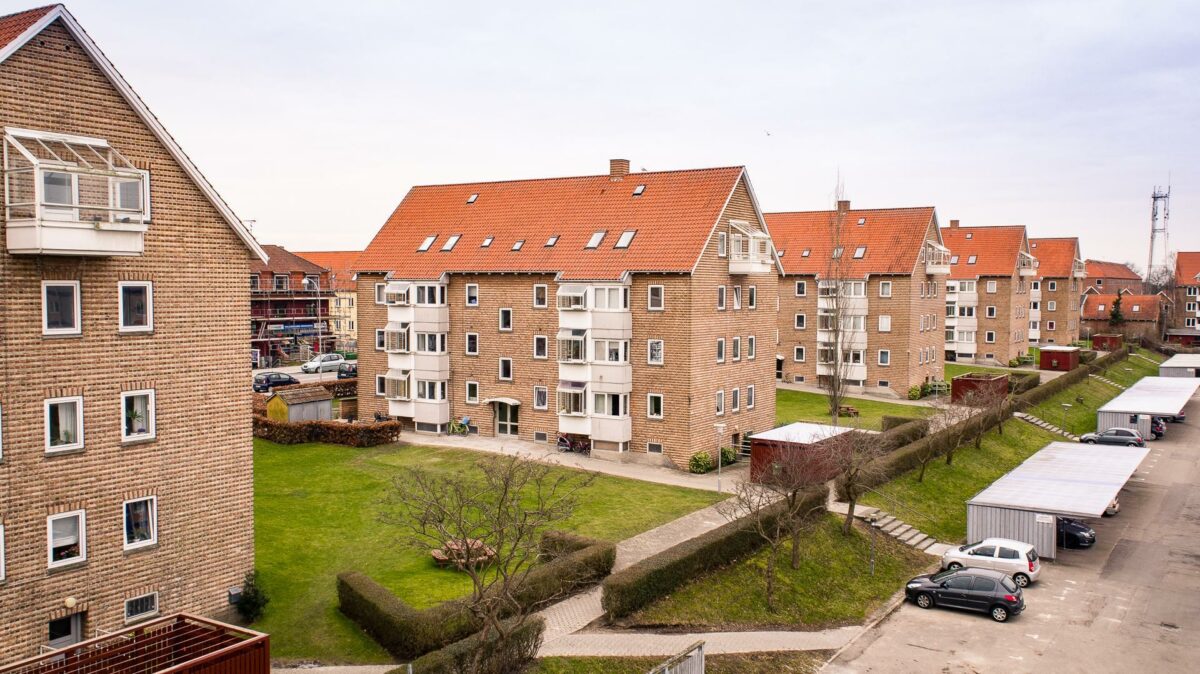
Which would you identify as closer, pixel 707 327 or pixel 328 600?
pixel 328 600

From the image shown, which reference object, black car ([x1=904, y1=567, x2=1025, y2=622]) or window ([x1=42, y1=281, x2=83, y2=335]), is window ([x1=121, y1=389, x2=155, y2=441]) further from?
black car ([x1=904, y1=567, x2=1025, y2=622])

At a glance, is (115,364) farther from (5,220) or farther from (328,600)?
(328,600)

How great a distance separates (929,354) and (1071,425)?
10.3m

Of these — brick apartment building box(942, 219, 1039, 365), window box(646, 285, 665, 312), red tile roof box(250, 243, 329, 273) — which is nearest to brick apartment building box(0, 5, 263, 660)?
window box(646, 285, 665, 312)

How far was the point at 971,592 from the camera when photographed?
28266 mm

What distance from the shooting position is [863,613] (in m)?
28.5

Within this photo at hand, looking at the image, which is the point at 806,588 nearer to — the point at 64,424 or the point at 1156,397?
the point at 64,424

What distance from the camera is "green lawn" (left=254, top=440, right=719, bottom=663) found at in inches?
911

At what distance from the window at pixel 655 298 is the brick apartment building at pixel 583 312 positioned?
0.09 metres

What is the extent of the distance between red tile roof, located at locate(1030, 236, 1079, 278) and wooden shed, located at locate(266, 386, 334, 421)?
3155 inches

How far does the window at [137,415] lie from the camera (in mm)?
21328

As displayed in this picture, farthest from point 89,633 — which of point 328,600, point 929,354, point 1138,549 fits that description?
point 929,354

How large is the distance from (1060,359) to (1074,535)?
48.7 metres

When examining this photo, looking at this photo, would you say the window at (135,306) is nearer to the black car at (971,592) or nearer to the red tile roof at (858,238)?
the black car at (971,592)
